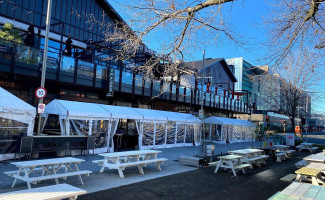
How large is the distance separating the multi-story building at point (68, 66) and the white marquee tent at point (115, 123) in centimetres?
252

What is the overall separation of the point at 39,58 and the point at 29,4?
7026mm

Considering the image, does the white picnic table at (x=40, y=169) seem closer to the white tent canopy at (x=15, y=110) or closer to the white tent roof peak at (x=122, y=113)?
the white tent canopy at (x=15, y=110)

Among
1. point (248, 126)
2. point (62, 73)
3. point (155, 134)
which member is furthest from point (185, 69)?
point (248, 126)

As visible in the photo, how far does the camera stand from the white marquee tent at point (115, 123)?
513 inches

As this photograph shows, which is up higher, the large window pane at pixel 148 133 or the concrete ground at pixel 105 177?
the large window pane at pixel 148 133

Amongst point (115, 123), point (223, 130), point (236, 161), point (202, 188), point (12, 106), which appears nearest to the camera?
point (202, 188)

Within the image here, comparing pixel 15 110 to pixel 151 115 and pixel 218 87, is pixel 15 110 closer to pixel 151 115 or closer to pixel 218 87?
pixel 151 115

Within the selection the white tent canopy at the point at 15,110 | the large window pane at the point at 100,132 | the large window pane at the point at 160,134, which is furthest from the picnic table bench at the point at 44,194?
the large window pane at the point at 160,134

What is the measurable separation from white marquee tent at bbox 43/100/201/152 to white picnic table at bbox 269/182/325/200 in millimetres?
10273

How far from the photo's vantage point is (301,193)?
4984mm

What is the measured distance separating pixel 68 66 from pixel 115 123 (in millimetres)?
5301

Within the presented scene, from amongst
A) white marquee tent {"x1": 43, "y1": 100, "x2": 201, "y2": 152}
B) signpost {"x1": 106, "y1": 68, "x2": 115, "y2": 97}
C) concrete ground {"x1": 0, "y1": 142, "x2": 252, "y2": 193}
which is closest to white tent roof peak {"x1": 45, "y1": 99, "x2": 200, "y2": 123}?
white marquee tent {"x1": 43, "y1": 100, "x2": 201, "y2": 152}

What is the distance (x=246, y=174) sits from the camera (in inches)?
388

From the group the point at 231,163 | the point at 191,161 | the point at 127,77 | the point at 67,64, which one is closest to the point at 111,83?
the point at 127,77
